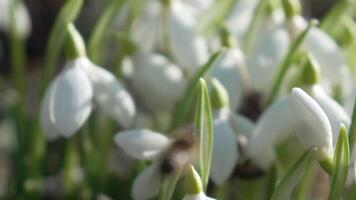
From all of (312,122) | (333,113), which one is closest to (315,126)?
(312,122)

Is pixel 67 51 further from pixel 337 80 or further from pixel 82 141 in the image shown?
pixel 337 80

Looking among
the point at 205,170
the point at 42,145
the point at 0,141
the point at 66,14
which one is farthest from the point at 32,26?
the point at 205,170

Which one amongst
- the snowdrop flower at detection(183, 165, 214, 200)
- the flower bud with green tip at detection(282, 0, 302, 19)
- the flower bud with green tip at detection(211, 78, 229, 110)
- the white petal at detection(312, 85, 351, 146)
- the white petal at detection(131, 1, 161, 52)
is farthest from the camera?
the white petal at detection(131, 1, 161, 52)

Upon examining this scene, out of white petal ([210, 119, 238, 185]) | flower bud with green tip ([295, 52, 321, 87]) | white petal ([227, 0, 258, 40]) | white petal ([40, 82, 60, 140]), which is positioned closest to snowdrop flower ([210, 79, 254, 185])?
white petal ([210, 119, 238, 185])

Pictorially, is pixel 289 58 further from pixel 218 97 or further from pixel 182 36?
pixel 182 36

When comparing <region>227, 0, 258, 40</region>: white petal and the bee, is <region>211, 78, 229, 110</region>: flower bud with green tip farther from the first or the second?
<region>227, 0, 258, 40</region>: white petal

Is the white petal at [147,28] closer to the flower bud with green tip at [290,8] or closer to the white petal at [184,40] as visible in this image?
the white petal at [184,40]
